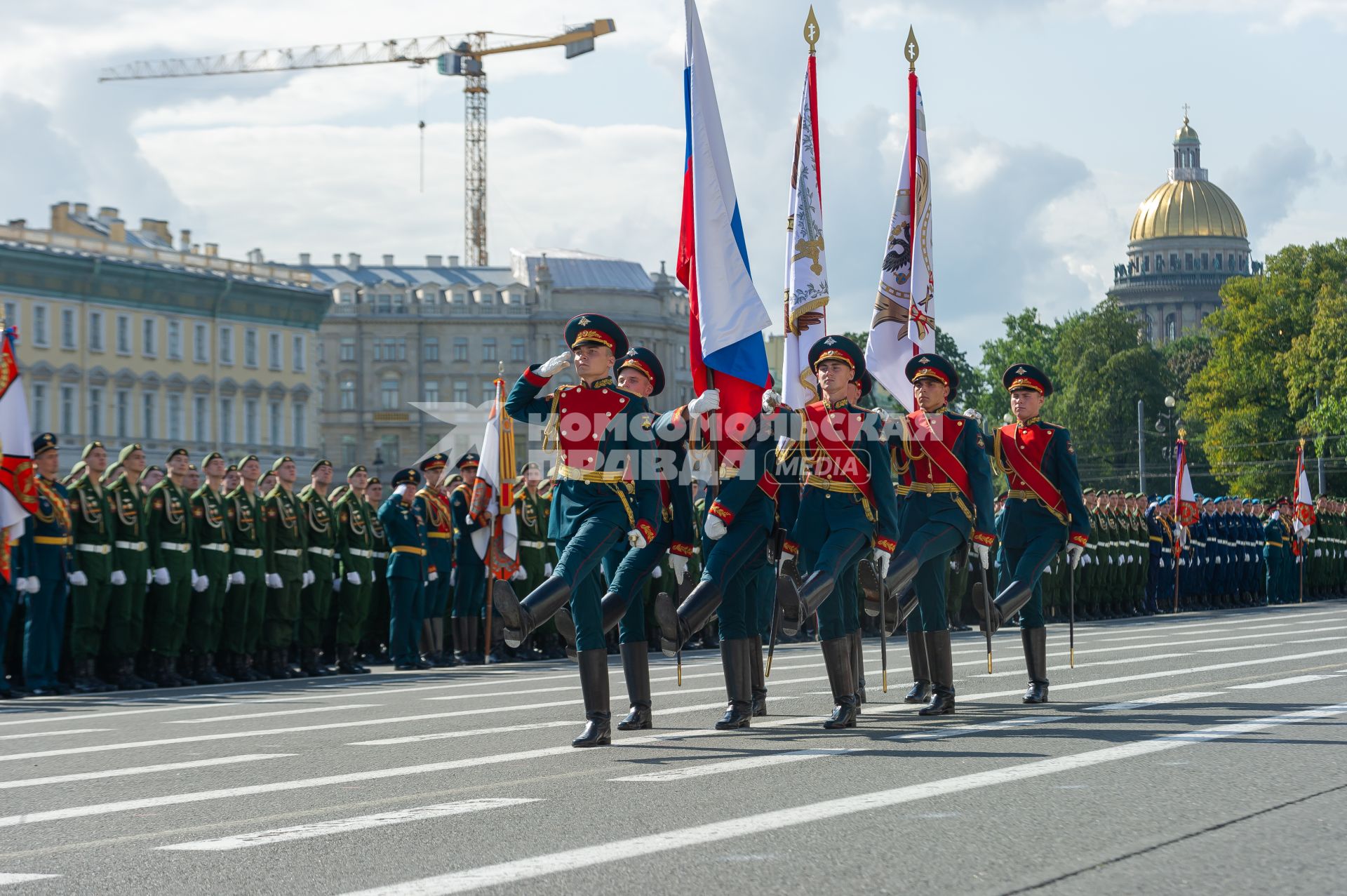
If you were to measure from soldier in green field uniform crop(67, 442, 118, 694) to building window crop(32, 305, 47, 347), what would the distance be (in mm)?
60388

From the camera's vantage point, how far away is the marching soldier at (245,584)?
17188 mm

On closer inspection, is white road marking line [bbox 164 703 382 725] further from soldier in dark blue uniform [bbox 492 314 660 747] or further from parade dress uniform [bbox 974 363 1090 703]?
parade dress uniform [bbox 974 363 1090 703]

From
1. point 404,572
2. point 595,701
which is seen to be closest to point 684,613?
point 595,701

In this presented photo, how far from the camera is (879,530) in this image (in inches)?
426

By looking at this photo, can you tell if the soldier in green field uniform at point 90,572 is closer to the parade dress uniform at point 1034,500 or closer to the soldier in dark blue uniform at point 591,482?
the soldier in dark blue uniform at point 591,482

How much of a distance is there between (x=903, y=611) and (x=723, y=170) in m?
3.42

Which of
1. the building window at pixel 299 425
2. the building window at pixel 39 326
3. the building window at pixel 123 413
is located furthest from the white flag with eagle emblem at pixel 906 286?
the building window at pixel 299 425

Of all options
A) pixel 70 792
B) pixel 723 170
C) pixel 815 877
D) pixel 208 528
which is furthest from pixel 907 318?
pixel 815 877

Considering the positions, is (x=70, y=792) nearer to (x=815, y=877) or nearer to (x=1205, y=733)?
(x=815, y=877)

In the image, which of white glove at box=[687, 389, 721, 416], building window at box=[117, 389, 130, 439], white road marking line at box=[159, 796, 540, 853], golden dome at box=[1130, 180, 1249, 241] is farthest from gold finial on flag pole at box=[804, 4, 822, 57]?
golden dome at box=[1130, 180, 1249, 241]

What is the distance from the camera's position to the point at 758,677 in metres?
11.2

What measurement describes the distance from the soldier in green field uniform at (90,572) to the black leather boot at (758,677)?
677cm

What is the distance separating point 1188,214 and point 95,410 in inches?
4135

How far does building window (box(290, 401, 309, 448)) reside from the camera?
9144 cm
